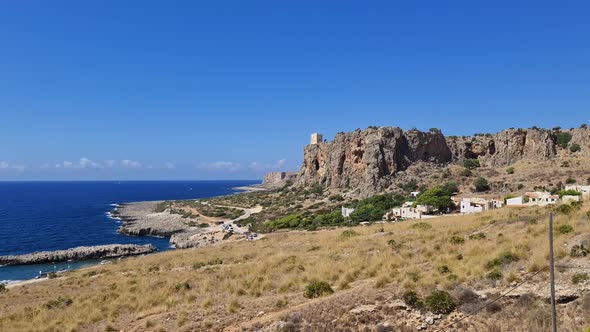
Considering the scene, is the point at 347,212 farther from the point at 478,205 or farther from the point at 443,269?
the point at 443,269

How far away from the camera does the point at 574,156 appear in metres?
79.2

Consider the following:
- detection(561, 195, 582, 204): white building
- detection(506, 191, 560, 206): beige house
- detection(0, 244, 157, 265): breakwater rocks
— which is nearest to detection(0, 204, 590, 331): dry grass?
detection(561, 195, 582, 204): white building

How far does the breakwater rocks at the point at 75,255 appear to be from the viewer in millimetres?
51625

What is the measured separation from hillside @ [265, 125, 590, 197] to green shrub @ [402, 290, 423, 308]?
2828 inches

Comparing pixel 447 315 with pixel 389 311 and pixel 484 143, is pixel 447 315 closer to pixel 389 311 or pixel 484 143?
pixel 389 311

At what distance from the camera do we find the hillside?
278ft

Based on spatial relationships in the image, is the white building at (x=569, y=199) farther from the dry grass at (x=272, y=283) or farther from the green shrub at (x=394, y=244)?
the green shrub at (x=394, y=244)

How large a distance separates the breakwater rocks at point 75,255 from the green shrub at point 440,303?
52874mm

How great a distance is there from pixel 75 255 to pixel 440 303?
55502mm

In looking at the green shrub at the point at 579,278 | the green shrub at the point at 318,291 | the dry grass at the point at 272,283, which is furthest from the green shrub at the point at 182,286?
the green shrub at the point at 579,278

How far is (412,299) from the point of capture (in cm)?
1137

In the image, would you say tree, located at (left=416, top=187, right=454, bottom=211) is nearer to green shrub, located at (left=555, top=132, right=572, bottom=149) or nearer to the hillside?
the hillside


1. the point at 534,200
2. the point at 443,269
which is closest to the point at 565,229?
the point at 443,269

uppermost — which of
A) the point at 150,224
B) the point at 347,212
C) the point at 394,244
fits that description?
the point at 394,244
